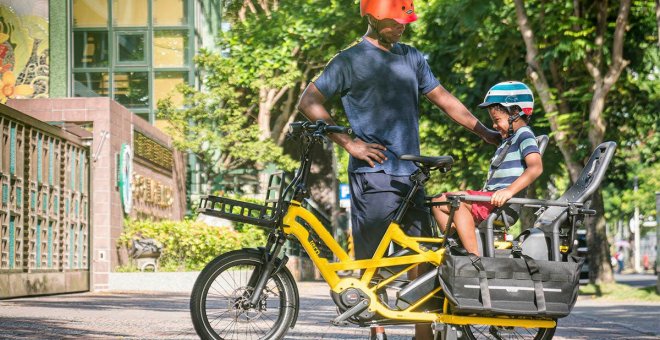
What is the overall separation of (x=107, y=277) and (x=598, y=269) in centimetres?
942

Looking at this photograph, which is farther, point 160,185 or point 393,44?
point 160,185

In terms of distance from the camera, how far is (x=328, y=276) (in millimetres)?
5891

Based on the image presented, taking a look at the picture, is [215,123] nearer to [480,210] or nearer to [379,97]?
[480,210]

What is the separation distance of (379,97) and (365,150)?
29 centimetres

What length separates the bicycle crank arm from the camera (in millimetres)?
5699

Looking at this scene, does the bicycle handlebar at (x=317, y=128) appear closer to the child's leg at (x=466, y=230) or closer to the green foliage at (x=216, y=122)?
the child's leg at (x=466, y=230)

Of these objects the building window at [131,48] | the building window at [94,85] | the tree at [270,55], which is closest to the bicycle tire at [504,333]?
the tree at [270,55]

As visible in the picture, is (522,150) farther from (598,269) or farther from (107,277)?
(598,269)

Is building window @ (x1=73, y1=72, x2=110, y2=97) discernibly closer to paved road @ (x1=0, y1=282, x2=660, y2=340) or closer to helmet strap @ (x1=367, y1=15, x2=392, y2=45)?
paved road @ (x1=0, y1=282, x2=660, y2=340)

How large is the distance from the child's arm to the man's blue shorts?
38 cm

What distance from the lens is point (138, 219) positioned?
2336 centimetres

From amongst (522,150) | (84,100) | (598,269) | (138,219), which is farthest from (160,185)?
(522,150)

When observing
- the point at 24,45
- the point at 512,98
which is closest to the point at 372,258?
the point at 512,98

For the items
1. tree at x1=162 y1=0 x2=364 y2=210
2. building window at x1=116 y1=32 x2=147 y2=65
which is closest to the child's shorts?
tree at x1=162 y1=0 x2=364 y2=210
